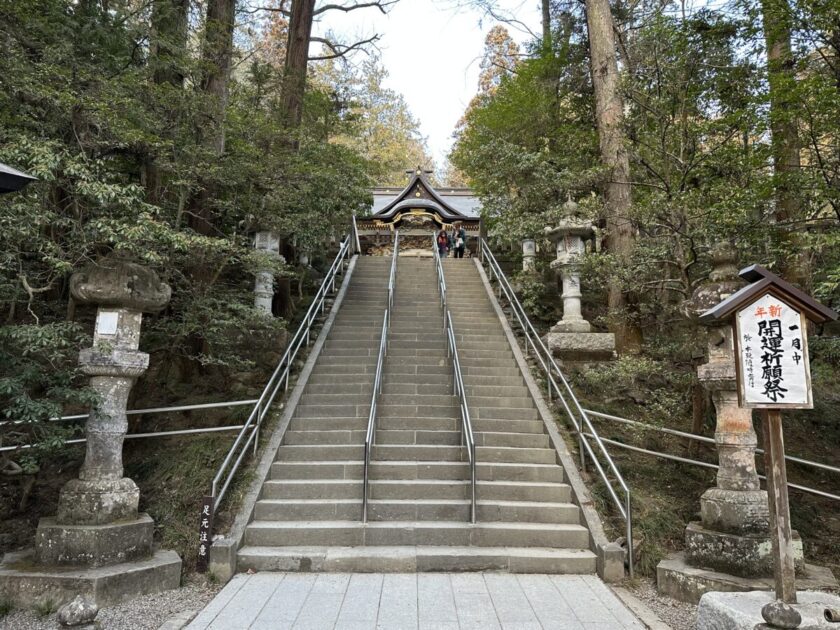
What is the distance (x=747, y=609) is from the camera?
309cm

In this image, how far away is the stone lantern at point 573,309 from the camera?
8492 millimetres

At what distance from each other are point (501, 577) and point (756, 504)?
222cm

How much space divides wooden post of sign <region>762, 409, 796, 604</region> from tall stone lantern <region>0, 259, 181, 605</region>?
4.39 metres

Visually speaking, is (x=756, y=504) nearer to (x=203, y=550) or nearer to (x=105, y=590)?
(x=203, y=550)

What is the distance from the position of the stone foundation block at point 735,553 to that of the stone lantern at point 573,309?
4.38 m

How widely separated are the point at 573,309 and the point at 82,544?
750cm

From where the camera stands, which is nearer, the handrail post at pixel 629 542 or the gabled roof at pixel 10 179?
the gabled roof at pixel 10 179

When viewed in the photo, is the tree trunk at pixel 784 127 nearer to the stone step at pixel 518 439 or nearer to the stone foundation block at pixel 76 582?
the stone step at pixel 518 439

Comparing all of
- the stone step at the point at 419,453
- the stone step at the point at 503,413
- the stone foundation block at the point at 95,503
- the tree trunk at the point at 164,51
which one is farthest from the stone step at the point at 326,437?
the tree trunk at the point at 164,51

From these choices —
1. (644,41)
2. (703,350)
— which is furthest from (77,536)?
(644,41)

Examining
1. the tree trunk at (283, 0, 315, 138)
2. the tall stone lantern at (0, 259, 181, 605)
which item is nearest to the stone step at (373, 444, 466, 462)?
the tall stone lantern at (0, 259, 181, 605)

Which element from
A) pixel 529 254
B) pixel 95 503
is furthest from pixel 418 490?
pixel 529 254

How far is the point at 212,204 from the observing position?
7312 mm

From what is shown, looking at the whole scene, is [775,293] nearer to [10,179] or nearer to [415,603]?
[415,603]
